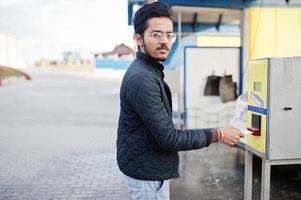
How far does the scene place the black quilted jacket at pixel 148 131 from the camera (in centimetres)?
175

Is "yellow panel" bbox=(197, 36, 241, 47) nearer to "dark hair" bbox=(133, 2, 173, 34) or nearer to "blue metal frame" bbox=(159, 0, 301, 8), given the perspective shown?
"blue metal frame" bbox=(159, 0, 301, 8)

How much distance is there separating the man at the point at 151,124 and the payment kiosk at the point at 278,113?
1.30m

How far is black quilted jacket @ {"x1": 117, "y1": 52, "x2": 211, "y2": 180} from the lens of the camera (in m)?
1.75

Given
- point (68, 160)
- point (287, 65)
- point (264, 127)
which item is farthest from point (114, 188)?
point (287, 65)

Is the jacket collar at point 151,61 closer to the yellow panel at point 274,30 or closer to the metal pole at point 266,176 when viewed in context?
the metal pole at point 266,176

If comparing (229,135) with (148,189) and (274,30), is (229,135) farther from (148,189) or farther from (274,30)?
(274,30)

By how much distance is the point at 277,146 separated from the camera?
3.13 m

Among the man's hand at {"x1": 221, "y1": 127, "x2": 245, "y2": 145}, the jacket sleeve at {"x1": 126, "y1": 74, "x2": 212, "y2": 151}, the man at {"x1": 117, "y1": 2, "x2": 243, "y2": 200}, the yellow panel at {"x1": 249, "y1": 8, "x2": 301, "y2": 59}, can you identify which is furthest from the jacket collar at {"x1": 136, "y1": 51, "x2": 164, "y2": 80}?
the yellow panel at {"x1": 249, "y1": 8, "x2": 301, "y2": 59}

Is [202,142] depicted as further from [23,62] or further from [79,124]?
[23,62]

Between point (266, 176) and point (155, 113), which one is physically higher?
point (155, 113)

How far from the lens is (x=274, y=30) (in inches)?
312

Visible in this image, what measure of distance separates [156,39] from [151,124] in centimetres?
45

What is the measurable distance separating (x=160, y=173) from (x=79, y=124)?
754cm

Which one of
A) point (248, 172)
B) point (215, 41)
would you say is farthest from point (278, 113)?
point (215, 41)
